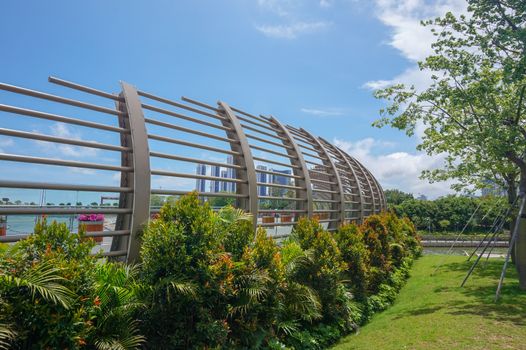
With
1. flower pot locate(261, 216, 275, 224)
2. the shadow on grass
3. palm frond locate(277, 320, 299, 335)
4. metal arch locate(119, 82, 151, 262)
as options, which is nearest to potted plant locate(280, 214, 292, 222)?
flower pot locate(261, 216, 275, 224)

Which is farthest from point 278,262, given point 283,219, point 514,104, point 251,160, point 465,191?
point 465,191

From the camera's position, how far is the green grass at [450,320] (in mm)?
6469

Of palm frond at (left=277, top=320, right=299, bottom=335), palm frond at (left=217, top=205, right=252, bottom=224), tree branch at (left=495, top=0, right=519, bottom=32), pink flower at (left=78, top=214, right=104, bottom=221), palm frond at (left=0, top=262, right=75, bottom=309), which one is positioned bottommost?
palm frond at (left=277, top=320, right=299, bottom=335)

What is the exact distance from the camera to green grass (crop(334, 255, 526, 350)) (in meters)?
6.47

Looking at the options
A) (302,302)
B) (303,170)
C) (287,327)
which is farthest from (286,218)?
(287,327)

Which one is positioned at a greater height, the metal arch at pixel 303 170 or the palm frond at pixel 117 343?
the metal arch at pixel 303 170

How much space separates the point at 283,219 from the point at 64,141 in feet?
21.0

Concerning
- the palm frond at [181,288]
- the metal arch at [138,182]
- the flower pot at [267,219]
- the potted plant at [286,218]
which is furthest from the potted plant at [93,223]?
the potted plant at [286,218]

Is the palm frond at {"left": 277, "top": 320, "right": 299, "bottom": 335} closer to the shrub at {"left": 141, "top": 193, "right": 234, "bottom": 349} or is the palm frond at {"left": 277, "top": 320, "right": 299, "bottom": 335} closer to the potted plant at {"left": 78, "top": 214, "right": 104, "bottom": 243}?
the shrub at {"left": 141, "top": 193, "right": 234, "bottom": 349}

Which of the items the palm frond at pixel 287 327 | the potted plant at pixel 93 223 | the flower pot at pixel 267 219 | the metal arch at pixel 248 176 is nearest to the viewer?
the potted plant at pixel 93 223

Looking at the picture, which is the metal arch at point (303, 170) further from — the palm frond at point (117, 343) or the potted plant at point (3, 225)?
the potted plant at point (3, 225)

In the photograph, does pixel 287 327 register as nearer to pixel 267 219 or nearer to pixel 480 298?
pixel 267 219

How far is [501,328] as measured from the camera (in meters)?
7.08

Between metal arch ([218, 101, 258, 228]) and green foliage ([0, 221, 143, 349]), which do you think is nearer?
green foliage ([0, 221, 143, 349])
